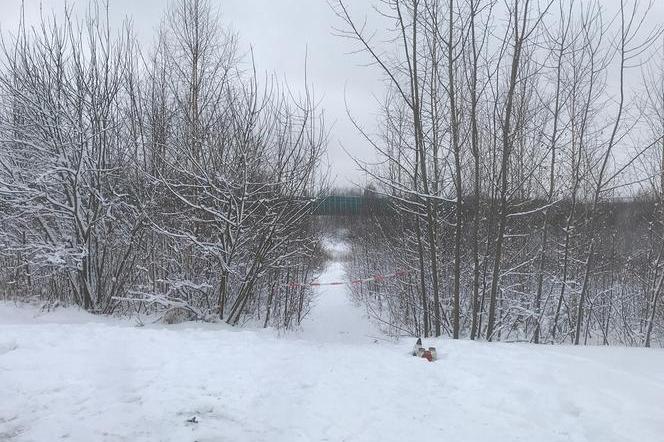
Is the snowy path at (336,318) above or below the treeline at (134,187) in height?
below

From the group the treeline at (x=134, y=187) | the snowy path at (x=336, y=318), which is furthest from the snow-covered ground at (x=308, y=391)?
the snowy path at (x=336, y=318)

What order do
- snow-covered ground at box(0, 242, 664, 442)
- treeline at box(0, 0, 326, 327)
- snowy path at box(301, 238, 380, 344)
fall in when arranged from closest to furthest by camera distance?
snow-covered ground at box(0, 242, 664, 442) → treeline at box(0, 0, 326, 327) → snowy path at box(301, 238, 380, 344)

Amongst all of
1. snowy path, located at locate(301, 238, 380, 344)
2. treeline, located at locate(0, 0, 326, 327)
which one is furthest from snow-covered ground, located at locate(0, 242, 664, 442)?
snowy path, located at locate(301, 238, 380, 344)

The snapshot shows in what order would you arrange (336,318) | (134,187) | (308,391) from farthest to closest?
1. (336,318)
2. (134,187)
3. (308,391)

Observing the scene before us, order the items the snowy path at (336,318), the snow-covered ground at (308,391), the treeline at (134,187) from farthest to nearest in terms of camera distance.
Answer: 1. the snowy path at (336,318)
2. the treeline at (134,187)
3. the snow-covered ground at (308,391)

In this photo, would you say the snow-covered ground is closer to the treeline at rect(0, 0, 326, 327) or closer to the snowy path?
the treeline at rect(0, 0, 326, 327)

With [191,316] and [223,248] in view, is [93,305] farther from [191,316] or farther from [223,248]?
[223,248]

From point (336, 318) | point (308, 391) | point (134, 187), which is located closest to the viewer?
point (308, 391)

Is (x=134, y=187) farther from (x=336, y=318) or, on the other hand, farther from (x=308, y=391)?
(x=336, y=318)

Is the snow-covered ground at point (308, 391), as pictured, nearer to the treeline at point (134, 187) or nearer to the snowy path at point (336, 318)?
the treeline at point (134, 187)

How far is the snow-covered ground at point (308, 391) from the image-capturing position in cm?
288

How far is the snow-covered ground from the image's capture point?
2.88m

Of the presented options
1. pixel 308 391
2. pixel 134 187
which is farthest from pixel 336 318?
pixel 308 391

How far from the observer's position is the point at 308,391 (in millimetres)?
3709
